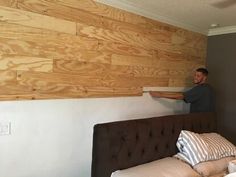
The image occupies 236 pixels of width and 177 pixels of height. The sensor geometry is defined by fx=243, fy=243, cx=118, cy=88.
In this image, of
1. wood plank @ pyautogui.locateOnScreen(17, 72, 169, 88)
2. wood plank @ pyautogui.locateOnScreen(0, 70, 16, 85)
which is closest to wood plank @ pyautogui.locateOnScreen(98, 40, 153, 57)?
wood plank @ pyautogui.locateOnScreen(17, 72, 169, 88)

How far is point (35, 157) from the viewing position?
6.23 ft

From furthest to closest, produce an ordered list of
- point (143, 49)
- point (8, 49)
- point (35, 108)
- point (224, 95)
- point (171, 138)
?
point (224, 95), point (143, 49), point (171, 138), point (35, 108), point (8, 49)

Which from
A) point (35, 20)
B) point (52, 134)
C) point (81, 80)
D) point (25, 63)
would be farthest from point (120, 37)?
point (52, 134)

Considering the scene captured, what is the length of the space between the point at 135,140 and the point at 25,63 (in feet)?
3.69

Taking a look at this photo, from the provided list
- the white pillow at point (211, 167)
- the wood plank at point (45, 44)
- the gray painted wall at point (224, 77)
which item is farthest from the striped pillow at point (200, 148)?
the wood plank at point (45, 44)

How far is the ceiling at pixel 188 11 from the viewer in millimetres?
2371

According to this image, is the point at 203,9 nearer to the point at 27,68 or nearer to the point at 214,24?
the point at 214,24

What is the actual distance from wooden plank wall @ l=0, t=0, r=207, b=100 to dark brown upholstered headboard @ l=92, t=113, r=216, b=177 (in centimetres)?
42

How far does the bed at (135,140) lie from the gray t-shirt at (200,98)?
0.26m

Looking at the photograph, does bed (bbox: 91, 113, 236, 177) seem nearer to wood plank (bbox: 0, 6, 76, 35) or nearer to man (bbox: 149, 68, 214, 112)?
man (bbox: 149, 68, 214, 112)

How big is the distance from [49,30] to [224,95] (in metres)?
2.60

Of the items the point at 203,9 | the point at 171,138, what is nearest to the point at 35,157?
the point at 171,138

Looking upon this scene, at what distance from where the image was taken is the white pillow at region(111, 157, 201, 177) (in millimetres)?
1936

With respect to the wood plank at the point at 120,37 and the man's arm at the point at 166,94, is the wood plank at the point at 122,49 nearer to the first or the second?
the wood plank at the point at 120,37
